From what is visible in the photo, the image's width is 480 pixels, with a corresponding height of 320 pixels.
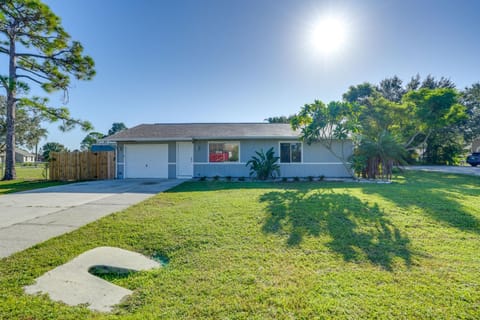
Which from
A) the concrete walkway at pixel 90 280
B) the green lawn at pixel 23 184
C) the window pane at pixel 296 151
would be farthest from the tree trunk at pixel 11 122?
the window pane at pixel 296 151

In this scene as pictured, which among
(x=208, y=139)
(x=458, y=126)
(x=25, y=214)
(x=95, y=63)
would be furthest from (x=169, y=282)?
(x=458, y=126)

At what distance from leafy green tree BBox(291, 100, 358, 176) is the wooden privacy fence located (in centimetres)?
1130

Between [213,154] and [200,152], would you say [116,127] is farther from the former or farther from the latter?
[213,154]

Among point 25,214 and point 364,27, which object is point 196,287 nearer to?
point 25,214

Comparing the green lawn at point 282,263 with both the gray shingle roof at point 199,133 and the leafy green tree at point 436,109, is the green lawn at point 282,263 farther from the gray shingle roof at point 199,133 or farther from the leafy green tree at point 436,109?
the leafy green tree at point 436,109

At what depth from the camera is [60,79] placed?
48.0 ft

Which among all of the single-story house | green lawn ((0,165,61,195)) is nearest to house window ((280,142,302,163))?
the single-story house

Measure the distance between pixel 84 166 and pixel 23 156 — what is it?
66.4 metres

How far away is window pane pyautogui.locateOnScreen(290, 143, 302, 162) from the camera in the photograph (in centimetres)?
1295

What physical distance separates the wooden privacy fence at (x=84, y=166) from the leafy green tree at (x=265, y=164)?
8558mm

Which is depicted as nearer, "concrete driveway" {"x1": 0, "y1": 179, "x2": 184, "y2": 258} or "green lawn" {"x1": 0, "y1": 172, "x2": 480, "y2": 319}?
"green lawn" {"x1": 0, "y1": 172, "x2": 480, "y2": 319}

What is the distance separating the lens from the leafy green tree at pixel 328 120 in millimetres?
10781

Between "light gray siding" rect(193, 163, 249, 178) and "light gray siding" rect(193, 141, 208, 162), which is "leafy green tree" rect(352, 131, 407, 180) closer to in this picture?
"light gray siding" rect(193, 163, 249, 178)

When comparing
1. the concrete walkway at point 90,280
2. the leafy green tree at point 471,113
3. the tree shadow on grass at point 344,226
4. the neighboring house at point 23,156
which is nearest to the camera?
the concrete walkway at point 90,280
